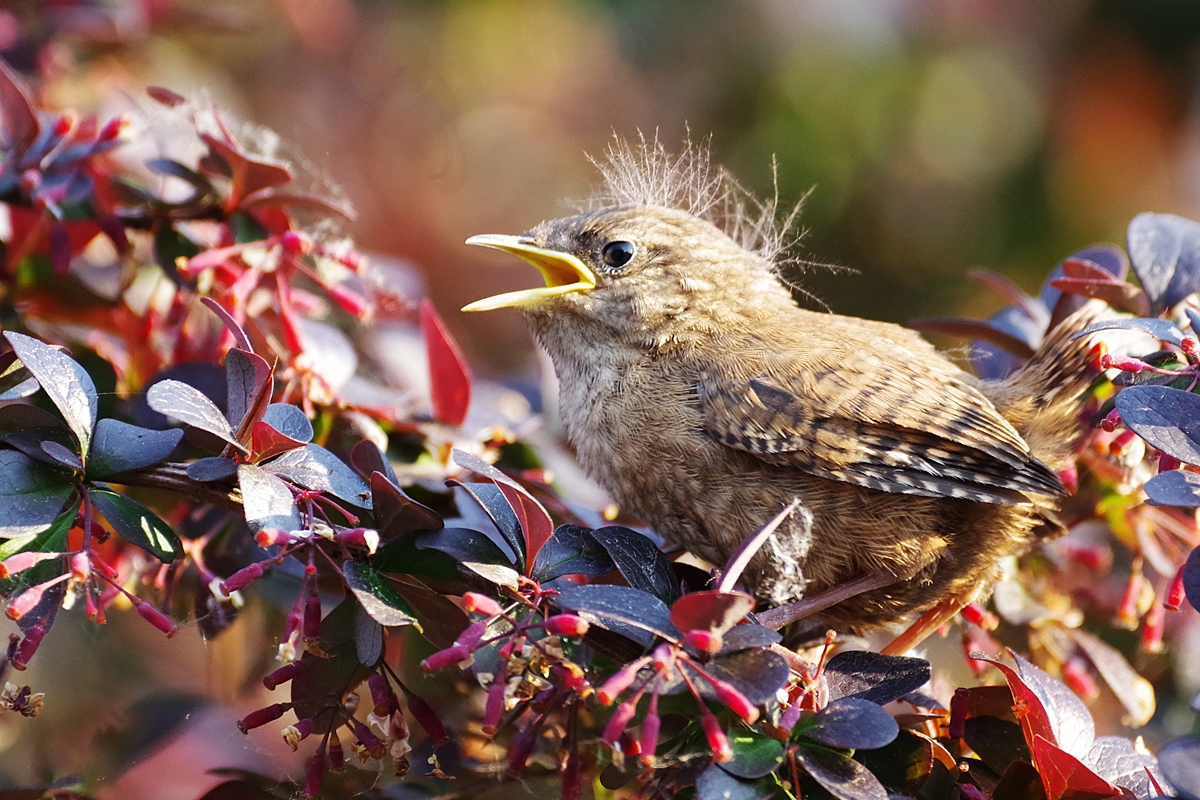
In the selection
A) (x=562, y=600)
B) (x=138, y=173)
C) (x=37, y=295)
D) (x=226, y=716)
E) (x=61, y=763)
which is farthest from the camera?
(x=138, y=173)

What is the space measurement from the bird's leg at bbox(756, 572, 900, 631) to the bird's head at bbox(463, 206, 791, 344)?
2.26 ft

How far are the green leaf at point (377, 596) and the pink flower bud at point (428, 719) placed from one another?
0.26m

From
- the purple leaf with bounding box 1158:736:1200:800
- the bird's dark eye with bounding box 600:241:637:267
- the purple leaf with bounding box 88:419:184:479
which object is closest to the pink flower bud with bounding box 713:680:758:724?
the purple leaf with bounding box 1158:736:1200:800

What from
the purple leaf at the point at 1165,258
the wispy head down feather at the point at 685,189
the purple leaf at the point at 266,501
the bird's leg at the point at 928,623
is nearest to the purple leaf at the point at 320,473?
the purple leaf at the point at 266,501

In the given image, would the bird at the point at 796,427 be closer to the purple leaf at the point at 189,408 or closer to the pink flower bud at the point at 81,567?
the purple leaf at the point at 189,408

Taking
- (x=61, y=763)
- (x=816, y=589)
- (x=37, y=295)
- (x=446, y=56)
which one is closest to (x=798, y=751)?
(x=816, y=589)

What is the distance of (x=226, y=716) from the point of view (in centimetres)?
209

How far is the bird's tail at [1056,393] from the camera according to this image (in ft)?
7.24

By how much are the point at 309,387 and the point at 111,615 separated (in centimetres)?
63

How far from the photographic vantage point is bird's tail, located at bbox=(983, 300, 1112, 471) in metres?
2.21

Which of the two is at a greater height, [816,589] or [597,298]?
[597,298]

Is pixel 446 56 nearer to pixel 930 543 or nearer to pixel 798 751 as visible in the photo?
pixel 930 543

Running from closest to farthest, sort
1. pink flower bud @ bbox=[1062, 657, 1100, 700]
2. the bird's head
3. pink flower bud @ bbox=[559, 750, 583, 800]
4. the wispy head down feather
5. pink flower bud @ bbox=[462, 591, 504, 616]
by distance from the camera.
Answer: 1. pink flower bud @ bbox=[462, 591, 504, 616]
2. pink flower bud @ bbox=[559, 750, 583, 800]
3. pink flower bud @ bbox=[1062, 657, 1100, 700]
4. the bird's head
5. the wispy head down feather

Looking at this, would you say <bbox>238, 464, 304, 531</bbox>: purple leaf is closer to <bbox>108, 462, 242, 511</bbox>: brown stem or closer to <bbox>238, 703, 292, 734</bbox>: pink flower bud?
<bbox>108, 462, 242, 511</bbox>: brown stem
